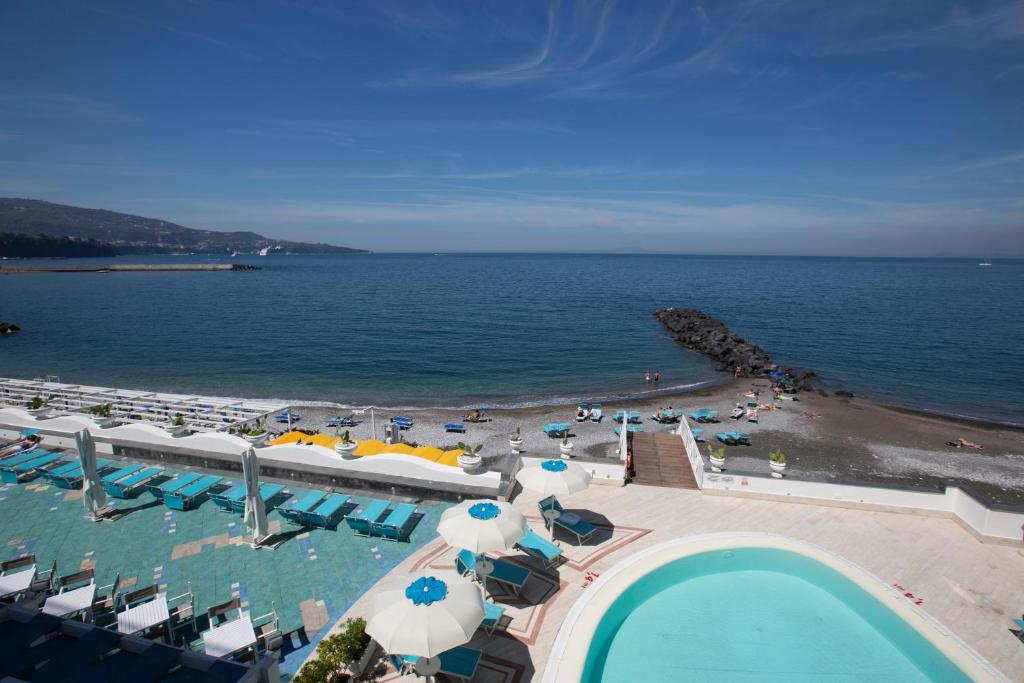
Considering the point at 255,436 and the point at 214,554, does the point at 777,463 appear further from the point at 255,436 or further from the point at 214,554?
the point at 255,436

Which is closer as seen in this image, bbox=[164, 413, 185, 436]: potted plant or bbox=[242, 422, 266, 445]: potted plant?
bbox=[242, 422, 266, 445]: potted plant

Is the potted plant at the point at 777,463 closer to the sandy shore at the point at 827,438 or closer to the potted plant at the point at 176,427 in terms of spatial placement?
the sandy shore at the point at 827,438

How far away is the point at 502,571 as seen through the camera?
1037cm

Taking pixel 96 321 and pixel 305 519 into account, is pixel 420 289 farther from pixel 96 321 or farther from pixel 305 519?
pixel 305 519

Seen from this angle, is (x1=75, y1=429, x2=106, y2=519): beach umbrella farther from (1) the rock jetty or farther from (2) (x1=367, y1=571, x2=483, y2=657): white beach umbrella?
(1) the rock jetty

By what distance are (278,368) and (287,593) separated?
3281 centimetres

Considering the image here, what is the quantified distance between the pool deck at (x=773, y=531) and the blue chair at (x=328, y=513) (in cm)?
275

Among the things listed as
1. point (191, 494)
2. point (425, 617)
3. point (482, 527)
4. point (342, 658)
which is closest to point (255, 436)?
point (191, 494)

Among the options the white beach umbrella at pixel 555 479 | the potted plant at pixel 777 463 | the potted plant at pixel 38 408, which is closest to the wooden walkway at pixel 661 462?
the potted plant at pixel 777 463

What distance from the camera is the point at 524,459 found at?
15266 mm

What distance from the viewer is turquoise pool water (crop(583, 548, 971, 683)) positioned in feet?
28.4

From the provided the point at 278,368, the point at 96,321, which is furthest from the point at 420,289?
the point at 278,368

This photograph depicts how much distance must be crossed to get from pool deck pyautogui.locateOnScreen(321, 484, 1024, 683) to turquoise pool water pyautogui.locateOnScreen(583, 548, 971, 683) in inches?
35.4

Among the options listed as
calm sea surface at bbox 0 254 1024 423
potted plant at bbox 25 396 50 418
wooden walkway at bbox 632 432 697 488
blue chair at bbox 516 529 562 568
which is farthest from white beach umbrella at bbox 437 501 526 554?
calm sea surface at bbox 0 254 1024 423
